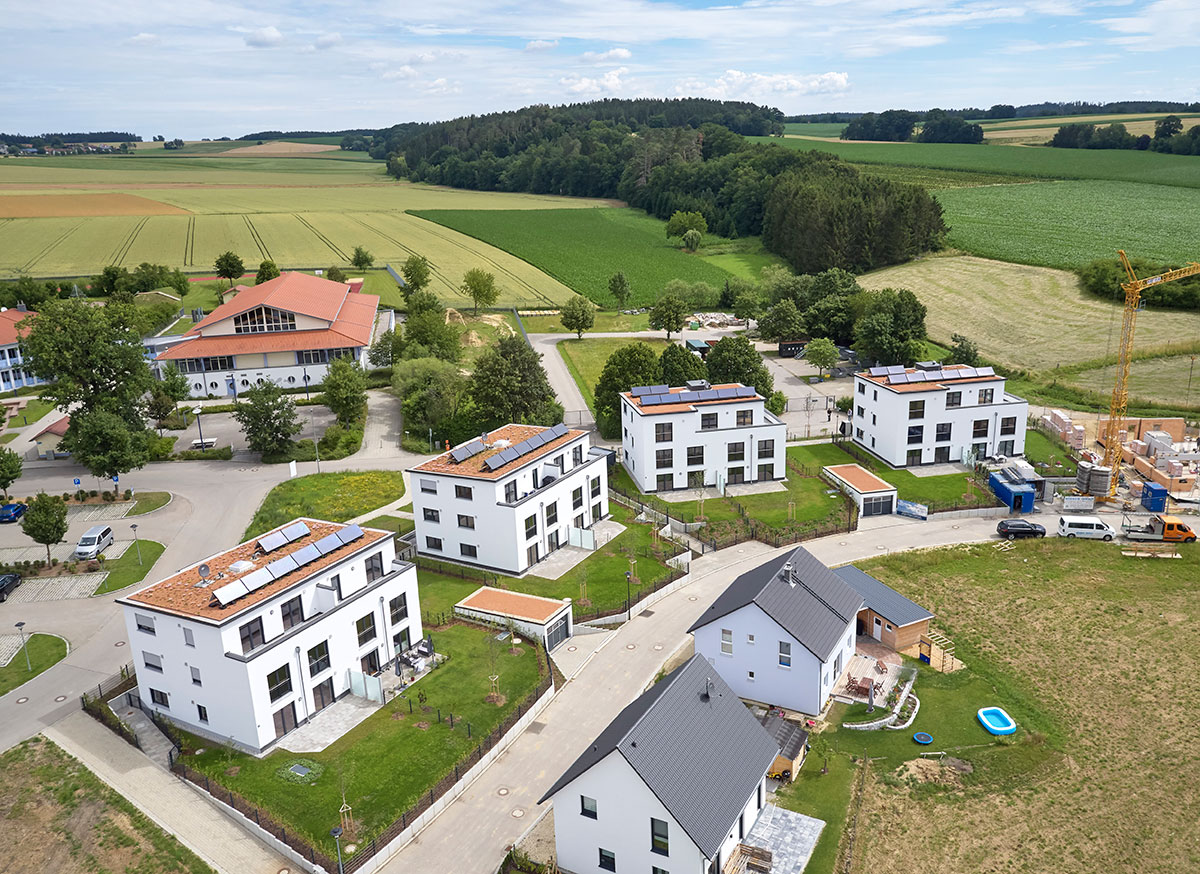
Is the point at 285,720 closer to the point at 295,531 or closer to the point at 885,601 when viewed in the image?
the point at 295,531

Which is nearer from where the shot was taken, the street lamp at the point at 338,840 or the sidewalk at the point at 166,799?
the street lamp at the point at 338,840

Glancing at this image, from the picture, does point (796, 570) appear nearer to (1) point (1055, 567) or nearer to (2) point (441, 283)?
(1) point (1055, 567)

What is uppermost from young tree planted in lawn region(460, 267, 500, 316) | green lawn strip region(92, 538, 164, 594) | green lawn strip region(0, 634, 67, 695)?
young tree planted in lawn region(460, 267, 500, 316)

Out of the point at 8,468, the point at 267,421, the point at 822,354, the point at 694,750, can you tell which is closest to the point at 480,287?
the point at 822,354

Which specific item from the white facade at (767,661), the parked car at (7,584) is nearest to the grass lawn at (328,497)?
the parked car at (7,584)

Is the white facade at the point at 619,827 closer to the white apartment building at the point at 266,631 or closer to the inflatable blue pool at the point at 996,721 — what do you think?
the inflatable blue pool at the point at 996,721

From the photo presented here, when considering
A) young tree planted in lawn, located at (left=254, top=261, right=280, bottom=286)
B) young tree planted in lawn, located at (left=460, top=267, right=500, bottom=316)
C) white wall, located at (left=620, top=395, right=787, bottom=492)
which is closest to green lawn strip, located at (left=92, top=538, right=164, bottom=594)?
white wall, located at (left=620, top=395, right=787, bottom=492)

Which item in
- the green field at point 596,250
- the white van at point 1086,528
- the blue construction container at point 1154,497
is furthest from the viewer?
the green field at point 596,250

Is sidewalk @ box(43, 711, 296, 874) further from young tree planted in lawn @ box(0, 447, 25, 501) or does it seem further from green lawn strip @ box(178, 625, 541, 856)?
young tree planted in lawn @ box(0, 447, 25, 501)
